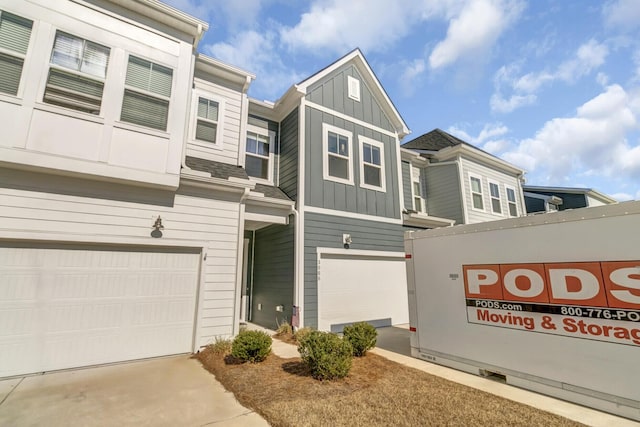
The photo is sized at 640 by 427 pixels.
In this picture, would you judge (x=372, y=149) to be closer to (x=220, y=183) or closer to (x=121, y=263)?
(x=220, y=183)

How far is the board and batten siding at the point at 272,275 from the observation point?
26.7 feet

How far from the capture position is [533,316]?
4.12 metres

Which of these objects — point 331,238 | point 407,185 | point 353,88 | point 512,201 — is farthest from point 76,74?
point 512,201

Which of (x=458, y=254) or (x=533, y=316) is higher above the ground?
(x=458, y=254)

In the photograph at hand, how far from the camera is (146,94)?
19.7ft

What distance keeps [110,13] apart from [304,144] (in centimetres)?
515

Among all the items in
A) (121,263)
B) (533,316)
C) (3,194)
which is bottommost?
(533,316)

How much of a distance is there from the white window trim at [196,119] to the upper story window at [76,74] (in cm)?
218

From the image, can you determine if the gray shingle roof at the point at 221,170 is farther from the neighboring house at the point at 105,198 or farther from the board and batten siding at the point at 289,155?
the board and batten siding at the point at 289,155

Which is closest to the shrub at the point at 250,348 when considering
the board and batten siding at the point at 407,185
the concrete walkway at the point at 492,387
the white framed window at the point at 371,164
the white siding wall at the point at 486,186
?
the concrete walkway at the point at 492,387

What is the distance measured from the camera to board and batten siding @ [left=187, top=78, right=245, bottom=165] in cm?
759

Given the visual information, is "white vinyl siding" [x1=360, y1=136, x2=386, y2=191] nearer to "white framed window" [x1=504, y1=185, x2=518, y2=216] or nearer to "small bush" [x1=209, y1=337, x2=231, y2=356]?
"small bush" [x1=209, y1=337, x2=231, y2=356]

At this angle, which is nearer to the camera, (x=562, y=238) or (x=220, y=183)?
(x=562, y=238)

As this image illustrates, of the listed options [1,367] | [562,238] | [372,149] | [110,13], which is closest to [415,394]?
[562,238]
